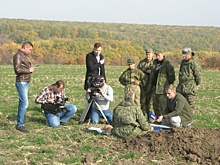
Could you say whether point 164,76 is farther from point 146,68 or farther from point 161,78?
point 146,68

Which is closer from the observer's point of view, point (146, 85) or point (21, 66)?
point (21, 66)

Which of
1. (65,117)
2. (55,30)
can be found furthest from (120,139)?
(55,30)

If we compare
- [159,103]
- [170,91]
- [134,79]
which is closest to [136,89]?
[134,79]

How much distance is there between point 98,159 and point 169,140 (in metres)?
1.55

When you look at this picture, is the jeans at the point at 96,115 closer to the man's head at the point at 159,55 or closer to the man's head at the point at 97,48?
the man's head at the point at 97,48

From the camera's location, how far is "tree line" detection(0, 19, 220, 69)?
47.0 metres

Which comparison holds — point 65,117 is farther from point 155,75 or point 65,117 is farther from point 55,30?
point 55,30

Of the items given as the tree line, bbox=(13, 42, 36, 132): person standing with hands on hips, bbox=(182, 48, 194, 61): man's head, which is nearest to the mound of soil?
bbox=(182, 48, 194, 61): man's head

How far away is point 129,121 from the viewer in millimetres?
8328

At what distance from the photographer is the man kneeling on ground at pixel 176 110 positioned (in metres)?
9.30

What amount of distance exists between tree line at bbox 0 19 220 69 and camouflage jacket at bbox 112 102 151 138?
22269mm

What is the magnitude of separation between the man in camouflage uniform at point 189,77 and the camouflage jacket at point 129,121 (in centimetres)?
205

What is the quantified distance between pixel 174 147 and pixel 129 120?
1.12 m

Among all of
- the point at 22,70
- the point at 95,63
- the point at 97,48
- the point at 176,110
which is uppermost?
the point at 97,48
